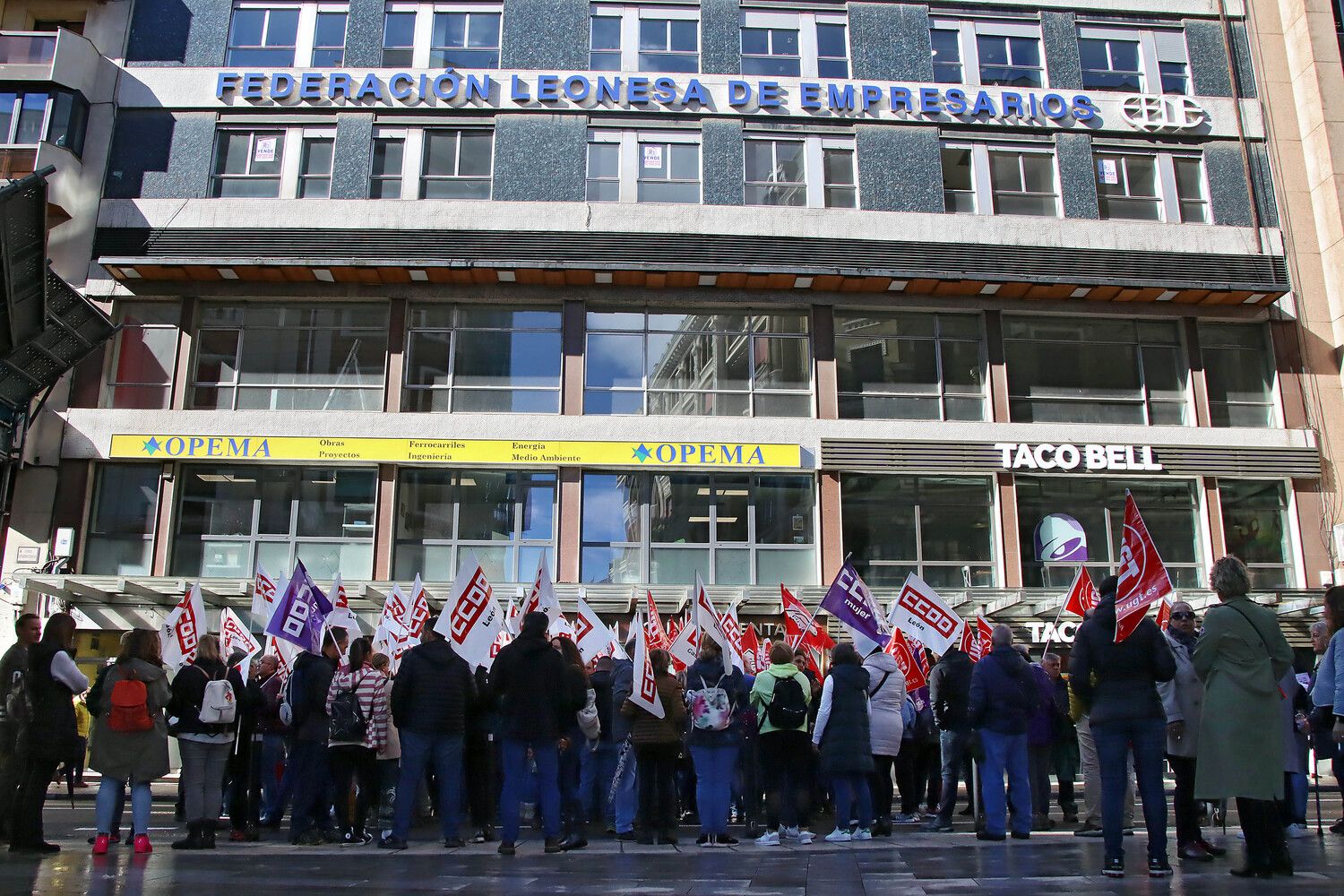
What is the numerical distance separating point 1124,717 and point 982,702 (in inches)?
103

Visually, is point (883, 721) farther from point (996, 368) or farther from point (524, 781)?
point (996, 368)

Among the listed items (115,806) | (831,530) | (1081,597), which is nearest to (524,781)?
(115,806)

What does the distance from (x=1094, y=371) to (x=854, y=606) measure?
16.0 m

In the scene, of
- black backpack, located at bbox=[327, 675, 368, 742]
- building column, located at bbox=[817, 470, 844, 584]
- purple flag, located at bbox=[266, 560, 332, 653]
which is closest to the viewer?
black backpack, located at bbox=[327, 675, 368, 742]

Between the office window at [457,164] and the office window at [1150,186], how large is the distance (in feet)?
45.4

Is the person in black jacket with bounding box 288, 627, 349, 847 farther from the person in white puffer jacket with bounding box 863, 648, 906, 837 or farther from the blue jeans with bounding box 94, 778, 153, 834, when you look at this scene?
the person in white puffer jacket with bounding box 863, 648, 906, 837

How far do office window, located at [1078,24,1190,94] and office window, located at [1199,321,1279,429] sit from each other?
19.5 ft

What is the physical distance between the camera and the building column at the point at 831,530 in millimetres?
24031

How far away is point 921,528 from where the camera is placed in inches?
972

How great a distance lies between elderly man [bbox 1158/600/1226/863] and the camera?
8.16 metres

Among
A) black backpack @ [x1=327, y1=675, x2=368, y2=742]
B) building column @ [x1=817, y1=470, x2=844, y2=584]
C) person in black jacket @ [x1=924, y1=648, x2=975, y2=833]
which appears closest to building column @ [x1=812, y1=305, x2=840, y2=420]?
building column @ [x1=817, y1=470, x2=844, y2=584]

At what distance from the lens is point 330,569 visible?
78.9 ft

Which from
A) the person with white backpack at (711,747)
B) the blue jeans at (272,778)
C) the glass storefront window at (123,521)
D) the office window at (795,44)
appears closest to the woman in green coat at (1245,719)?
the person with white backpack at (711,747)

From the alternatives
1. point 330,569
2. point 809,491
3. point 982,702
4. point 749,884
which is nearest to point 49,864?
point 749,884
